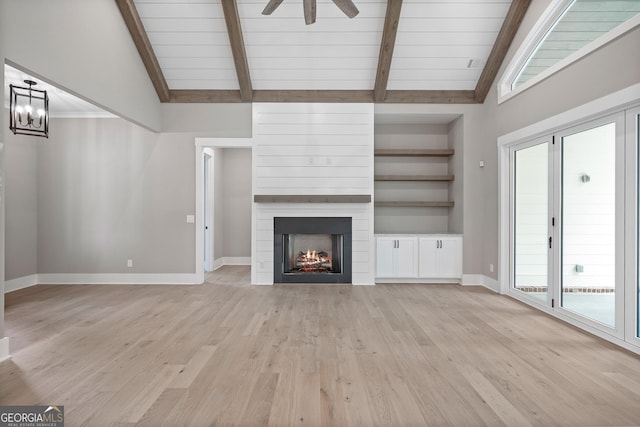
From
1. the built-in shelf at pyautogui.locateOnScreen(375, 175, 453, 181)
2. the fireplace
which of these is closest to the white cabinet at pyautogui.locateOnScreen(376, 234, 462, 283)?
the fireplace

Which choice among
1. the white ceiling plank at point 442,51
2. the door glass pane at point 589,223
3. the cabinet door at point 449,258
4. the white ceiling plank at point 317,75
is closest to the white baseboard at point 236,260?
the white ceiling plank at point 317,75

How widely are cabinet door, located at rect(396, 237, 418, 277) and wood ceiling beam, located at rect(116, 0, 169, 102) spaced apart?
4.48 m

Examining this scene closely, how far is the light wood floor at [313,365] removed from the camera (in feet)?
6.94

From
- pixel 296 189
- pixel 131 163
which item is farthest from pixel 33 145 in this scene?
pixel 296 189

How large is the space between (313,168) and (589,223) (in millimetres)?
3695

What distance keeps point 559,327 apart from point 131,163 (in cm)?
628

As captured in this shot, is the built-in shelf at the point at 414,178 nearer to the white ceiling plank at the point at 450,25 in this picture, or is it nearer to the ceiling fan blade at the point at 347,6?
the white ceiling plank at the point at 450,25

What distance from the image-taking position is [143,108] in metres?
5.25

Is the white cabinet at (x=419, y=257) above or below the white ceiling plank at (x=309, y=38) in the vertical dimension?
below

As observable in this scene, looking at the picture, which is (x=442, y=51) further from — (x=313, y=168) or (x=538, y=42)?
(x=313, y=168)

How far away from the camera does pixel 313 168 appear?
5.86 meters

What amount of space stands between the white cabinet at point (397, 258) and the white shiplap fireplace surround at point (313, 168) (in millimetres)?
205

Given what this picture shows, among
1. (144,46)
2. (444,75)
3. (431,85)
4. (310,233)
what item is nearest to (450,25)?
(444,75)

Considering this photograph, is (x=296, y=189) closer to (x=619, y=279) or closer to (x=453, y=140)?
(x=453, y=140)
